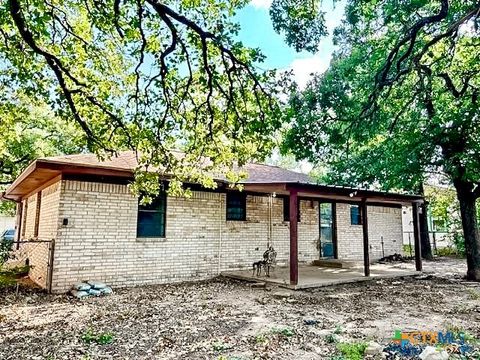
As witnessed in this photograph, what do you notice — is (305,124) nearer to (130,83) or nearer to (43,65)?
(130,83)

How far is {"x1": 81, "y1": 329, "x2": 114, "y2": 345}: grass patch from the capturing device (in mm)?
4523

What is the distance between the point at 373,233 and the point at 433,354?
11.9 m

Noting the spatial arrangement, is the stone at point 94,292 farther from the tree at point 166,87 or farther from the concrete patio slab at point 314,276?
the concrete patio slab at point 314,276

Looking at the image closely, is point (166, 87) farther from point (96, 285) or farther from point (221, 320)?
point (96, 285)

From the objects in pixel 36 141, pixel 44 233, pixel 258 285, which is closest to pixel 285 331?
pixel 258 285

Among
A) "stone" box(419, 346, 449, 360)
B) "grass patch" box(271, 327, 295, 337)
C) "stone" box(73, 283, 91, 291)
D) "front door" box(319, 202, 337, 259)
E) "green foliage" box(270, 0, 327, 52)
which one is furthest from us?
"front door" box(319, 202, 337, 259)

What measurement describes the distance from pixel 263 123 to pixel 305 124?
3495 millimetres

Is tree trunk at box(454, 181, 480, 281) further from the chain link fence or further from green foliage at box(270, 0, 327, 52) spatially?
the chain link fence

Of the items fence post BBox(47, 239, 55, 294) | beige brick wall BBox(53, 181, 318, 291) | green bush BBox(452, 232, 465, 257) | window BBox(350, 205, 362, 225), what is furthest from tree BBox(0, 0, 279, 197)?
green bush BBox(452, 232, 465, 257)

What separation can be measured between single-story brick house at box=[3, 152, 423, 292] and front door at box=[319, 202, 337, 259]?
0.31 meters

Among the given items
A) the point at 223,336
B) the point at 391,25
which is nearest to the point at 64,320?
the point at 223,336

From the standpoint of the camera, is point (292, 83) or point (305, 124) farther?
point (305, 124)

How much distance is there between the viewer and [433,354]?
369 cm

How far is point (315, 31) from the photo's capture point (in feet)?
23.1
